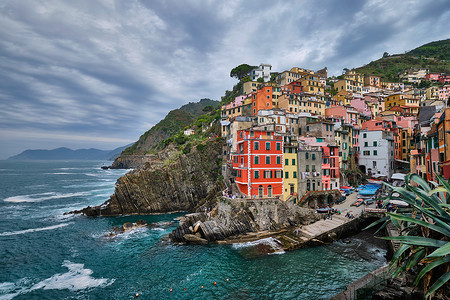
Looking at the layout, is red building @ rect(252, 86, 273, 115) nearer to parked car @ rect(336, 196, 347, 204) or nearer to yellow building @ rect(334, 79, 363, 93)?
parked car @ rect(336, 196, 347, 204)

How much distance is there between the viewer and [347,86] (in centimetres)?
8444

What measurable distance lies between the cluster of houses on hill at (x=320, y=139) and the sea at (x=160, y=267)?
1142cm

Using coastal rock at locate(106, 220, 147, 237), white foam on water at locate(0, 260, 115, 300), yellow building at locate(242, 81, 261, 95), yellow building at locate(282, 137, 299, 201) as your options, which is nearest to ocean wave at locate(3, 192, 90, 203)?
coastal rock at locate(106, 220, 147, 237)

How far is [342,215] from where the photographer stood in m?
36.1

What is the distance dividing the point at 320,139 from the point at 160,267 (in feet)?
120

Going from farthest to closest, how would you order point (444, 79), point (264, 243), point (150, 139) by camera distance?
point (150, 139), point (444, 79), point (264, 243)

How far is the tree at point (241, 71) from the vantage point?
10062cm

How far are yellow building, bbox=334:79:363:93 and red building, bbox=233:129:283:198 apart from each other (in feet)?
202

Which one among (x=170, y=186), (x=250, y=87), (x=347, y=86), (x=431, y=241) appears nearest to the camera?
(x=431, y=241)

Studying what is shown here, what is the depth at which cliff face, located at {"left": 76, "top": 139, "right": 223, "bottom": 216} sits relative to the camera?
165ft

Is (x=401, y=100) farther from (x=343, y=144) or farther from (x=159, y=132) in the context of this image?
(x=159, y=132)

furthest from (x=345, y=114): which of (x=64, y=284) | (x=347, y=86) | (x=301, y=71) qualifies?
(x=64, y=284)

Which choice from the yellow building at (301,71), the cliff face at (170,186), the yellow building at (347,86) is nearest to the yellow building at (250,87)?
the yellow building at (301,71)

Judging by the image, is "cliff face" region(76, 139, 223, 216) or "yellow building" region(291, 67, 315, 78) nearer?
"cliff face" region(76, 139, 223, 216)
